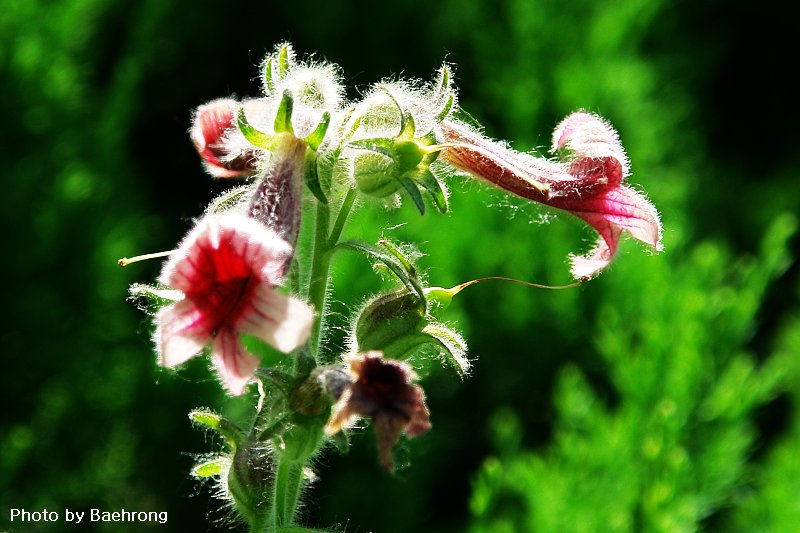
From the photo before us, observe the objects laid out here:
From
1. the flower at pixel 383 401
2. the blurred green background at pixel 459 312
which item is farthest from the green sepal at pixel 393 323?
the blurred green background at pixel 459 312

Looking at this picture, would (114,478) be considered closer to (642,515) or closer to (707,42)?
(642,515)

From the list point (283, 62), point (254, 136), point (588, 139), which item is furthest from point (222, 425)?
point (588, 139)

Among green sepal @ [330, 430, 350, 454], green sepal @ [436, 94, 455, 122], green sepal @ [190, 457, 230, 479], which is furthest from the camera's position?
green sepal @ [190, 457, 230, 479]

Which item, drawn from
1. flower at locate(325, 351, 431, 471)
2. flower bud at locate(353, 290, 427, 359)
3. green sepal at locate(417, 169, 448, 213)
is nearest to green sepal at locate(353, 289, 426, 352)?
flower bud at locate(353, 290, 427, 359)

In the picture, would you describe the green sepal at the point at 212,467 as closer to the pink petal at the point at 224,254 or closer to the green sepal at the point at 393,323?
the green sepal at the point at 393,323

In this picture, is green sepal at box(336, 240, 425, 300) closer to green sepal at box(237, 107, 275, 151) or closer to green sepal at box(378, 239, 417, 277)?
green sepal at box(378, 239, 417, 277)
